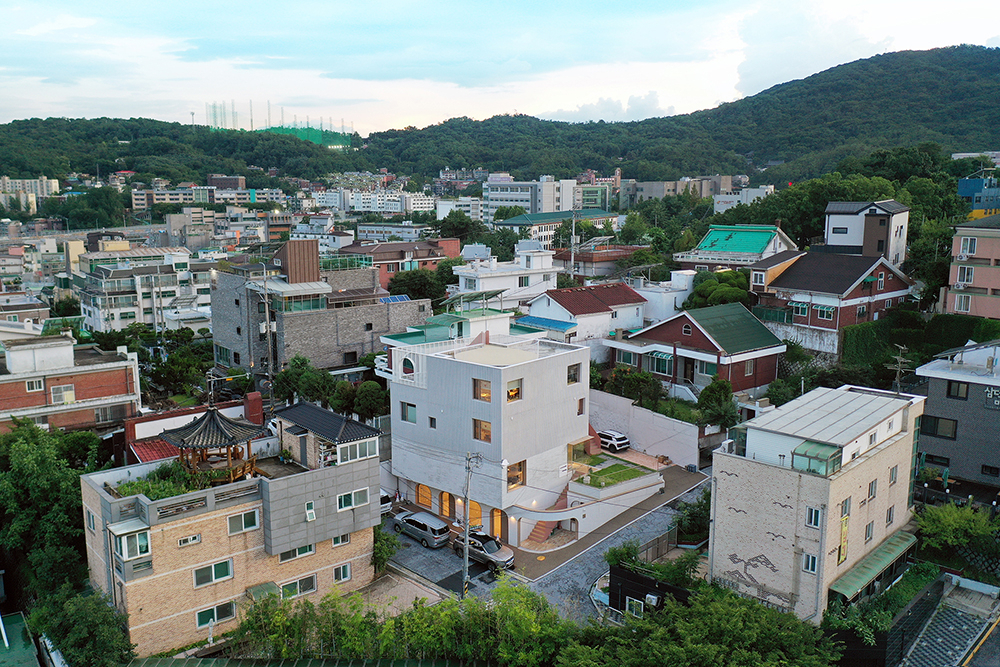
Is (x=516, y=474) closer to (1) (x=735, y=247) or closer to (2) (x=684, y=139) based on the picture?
(1) (x=735, y=247)

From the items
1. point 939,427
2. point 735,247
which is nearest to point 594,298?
point 735,247

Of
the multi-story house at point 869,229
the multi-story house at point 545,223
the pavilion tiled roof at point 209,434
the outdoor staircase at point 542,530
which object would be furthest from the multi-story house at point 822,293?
the multi-story house at point 545,223

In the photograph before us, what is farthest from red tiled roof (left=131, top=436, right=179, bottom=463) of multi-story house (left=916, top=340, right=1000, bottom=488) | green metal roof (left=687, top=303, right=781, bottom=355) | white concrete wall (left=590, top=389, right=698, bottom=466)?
multi-story house (left=916, top=340, right=1000, bottom=488)

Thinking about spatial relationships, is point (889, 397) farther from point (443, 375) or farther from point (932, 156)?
point (932, 156)

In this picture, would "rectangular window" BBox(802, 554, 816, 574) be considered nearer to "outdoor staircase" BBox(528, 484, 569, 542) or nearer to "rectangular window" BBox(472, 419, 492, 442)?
"outdoor staircase" BBox(528, 484, 569, 542)

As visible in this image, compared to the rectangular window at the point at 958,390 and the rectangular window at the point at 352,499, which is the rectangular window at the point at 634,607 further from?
the rectangular window at the point at 958,390

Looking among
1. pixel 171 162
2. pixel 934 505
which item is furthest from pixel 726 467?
pixel 171 162

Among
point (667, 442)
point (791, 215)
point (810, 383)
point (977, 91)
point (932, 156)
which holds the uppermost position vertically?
point (977, 91)
